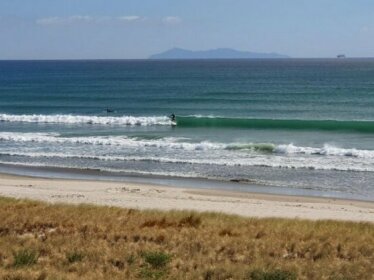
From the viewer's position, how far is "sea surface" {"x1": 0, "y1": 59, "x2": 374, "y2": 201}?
27156 millimetres

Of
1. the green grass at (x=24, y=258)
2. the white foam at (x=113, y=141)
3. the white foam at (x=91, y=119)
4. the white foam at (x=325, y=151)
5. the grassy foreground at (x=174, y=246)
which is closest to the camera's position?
the grassy foreground at (x=174, y=246)

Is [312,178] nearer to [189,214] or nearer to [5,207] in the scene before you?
[189,214]

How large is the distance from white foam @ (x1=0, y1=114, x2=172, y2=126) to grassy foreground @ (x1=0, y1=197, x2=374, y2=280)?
33.4m

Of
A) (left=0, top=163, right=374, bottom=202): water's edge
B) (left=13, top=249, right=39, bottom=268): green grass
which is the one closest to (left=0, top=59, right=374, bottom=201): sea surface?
(left=0, top=163, right=374, bottom=202): water's edge

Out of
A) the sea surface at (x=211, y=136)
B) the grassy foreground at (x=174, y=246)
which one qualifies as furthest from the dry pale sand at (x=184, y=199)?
the grassy foreground at (x=174, y=246)

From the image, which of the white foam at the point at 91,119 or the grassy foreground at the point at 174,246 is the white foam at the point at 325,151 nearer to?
the white foam at the point at 91,119

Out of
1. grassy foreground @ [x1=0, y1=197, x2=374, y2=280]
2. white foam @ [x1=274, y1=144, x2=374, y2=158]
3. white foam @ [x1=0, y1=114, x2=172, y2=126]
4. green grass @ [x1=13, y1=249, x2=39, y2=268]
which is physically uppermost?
green grass @ [x1=13, y1=249, x2=39, y2=268]

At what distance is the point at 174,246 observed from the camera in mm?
10953

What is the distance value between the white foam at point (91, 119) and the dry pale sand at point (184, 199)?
2350 centimetres

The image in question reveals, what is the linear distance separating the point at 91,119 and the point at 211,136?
45.8 ft

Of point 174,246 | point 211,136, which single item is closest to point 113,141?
point 211,136

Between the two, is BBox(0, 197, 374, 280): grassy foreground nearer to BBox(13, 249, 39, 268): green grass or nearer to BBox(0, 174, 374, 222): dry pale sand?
BBox(13, 249, 39, 268): green grass

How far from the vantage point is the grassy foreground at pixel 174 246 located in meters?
8.99

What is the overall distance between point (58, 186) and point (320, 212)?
33.5 ft
